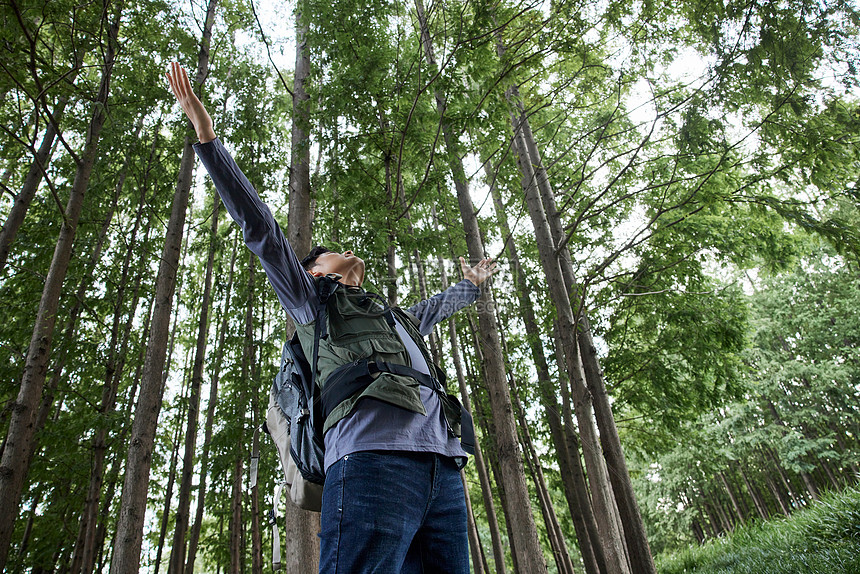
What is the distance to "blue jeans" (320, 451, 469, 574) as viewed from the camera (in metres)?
1.20

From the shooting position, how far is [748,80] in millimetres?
3648

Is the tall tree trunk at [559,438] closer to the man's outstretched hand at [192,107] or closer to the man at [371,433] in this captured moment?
the man at [371,433]

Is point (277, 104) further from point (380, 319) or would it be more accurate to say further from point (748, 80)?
point (380, 319)

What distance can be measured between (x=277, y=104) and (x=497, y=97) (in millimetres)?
5304

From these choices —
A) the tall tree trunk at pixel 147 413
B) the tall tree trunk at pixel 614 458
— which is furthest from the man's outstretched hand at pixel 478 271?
the tall tree trunk at pixel 147 413

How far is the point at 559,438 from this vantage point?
7.72 meters

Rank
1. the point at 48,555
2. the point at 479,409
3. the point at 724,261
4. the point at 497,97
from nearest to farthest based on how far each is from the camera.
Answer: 1. the point at 497,97
2. the point at 48,555
3. the point at 724,261
4. the point at 479,409

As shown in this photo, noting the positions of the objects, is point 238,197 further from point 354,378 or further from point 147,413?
point 147,413

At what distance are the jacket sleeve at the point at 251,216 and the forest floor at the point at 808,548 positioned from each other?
4540mm

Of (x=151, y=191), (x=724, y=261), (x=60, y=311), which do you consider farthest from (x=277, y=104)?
(x=724, y=261)

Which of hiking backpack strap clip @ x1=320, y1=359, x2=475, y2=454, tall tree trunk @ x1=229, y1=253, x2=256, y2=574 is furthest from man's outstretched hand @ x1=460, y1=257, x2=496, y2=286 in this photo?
tall tree trunk @ x1=229, y1=253, x2=256, y2=574

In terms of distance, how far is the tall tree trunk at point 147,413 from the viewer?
377cm

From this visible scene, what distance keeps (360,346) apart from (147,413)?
12.2 ft

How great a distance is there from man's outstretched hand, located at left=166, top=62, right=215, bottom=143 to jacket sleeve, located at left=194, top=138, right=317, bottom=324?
36mm
